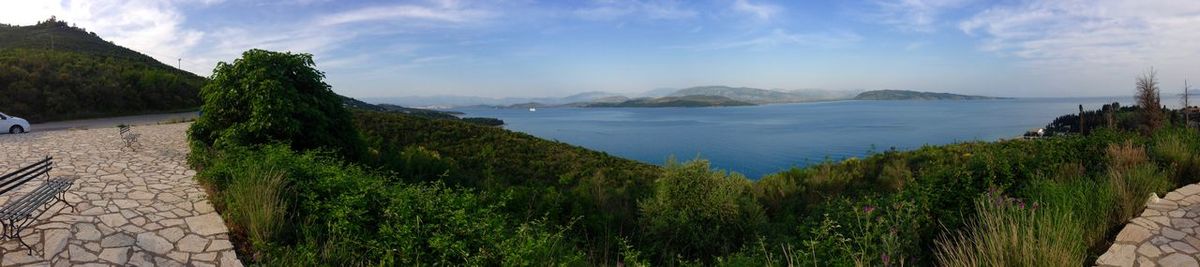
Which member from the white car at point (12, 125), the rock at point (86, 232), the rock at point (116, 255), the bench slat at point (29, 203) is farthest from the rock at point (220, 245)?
the white car at point (12, 125)

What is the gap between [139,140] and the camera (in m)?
12.6

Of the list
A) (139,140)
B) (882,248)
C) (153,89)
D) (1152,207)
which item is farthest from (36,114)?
(1152,207)

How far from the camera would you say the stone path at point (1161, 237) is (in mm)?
4348

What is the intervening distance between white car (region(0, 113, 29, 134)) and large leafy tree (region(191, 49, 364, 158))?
9.57 metres

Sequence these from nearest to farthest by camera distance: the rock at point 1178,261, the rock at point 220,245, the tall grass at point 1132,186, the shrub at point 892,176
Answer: the rock at point 1178,261, the rock at point 220,245, the tall grass at point 1132,186, the shrub at point 892,176

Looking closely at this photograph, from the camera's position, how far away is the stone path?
435cm

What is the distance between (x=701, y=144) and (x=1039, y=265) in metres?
65.0

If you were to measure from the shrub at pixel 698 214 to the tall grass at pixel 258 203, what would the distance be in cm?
527

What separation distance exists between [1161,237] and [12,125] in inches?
933

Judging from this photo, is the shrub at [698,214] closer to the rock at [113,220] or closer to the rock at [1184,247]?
the rock at [1184,247]

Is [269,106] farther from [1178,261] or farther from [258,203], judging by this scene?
[1178,261]

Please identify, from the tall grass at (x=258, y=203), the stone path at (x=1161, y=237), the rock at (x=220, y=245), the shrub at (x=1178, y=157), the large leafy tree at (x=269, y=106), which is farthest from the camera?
the large leafy tree at (x=269, y=106)

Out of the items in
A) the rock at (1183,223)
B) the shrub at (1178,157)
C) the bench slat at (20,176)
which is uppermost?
the bench slat at (20,176)

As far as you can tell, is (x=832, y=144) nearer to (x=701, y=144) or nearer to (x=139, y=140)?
(x=701, y=144)
